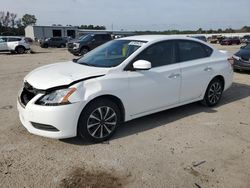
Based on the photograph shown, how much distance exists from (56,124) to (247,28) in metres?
113

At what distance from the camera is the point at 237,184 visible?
3320mm

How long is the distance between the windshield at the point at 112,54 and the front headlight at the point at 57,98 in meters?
0.99

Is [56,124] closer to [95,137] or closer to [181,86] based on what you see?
[95,137]

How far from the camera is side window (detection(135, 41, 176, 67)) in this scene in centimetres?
484

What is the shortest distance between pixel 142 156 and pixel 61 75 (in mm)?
1734

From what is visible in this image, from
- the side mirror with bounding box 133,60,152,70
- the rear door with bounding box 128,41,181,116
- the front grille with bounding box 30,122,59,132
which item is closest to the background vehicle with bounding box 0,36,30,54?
the rear door with bounding box 128,41,181,116

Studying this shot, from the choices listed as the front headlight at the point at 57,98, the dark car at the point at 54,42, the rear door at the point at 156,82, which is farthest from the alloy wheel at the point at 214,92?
the dark car at the point at 54,42

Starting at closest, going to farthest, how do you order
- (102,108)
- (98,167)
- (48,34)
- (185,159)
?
(98,167) → (185,159) → (102,108) → (48,34)

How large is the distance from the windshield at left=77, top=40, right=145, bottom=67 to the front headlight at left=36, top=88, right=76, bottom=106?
3.23 feet

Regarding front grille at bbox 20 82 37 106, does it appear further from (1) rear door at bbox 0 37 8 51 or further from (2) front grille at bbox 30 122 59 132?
(1) rear door at bbox 0 37 8 51

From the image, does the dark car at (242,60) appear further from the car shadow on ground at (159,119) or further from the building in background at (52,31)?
the building in background at (52,31)

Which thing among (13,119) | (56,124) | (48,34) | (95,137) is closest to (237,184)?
(95,137)

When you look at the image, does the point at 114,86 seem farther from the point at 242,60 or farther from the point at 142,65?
the point at 242,60

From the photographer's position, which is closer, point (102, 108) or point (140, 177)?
point (140, 177)
